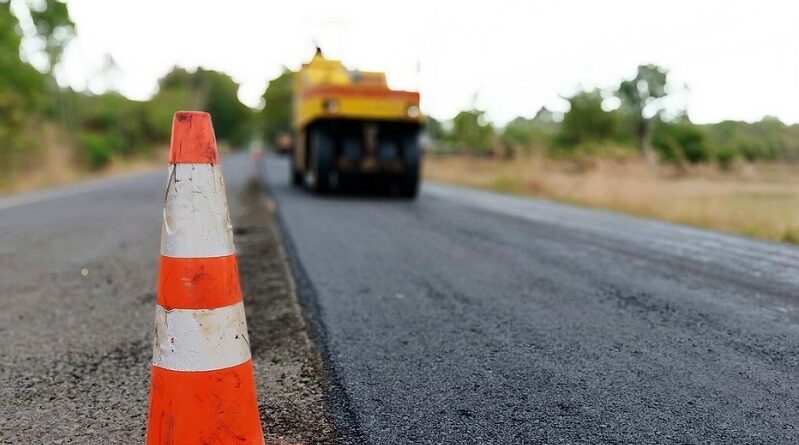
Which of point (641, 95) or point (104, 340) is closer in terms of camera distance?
point (104, 340)

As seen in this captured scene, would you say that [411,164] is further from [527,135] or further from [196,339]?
[527,135]

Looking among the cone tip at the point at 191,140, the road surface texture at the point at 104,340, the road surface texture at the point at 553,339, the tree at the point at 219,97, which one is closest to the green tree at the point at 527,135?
the road surface texture at the point at 553,339

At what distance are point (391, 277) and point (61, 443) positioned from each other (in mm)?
2680

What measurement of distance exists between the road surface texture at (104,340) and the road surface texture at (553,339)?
170 mm

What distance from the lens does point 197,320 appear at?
71.4 inches

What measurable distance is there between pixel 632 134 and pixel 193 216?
50784mm

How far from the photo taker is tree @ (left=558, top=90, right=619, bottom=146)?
43.1m

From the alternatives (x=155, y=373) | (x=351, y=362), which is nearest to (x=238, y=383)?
(x=155, y=373)

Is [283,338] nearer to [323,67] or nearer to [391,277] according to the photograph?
[391,277]

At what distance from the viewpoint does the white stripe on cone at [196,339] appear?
1.81m

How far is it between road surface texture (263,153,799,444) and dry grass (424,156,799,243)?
3.40 m

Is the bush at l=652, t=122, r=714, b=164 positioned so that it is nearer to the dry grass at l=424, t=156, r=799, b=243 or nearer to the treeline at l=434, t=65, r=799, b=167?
the treeline at l=434, t=65, r=799, b=167

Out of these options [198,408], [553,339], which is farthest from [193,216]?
[553,339]

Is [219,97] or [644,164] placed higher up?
[219,97]
